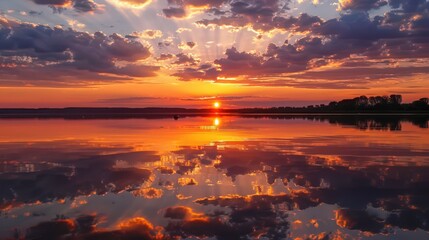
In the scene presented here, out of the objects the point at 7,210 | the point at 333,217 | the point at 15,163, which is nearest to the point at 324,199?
the point at 333,217

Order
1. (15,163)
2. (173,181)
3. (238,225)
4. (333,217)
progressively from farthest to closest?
(15,163)
(173,181)
(333,217)
(238,225)

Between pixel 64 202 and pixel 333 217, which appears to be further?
pixel 64 202

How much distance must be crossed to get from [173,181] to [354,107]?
178 m

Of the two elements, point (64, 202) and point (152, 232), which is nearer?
point (152, 232)

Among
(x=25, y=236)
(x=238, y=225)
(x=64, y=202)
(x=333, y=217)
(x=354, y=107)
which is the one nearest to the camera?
(x=25, y=236)

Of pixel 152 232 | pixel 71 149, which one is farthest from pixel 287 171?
pixel 71 149

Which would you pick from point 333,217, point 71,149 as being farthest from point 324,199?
point 71,149

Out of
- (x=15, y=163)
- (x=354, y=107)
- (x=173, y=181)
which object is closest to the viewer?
(x=173, y=181)

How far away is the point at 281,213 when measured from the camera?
11750 mm

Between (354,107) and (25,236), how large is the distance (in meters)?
185

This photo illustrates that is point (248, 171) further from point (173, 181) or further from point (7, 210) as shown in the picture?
point (7, 210)

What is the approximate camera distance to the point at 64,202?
42.7ft

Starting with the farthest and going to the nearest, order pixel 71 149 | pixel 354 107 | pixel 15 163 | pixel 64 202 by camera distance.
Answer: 1. pixel 354 107
2. pixel 71 149
3. pixel 15 163
4. pixel 64 202

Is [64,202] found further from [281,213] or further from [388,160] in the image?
[388,160]
